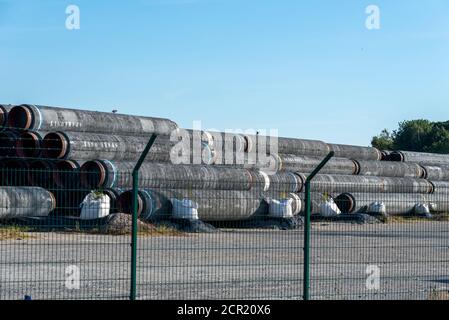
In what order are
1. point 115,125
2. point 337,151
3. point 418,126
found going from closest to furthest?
point 115,125, point 337,151, point 418,126

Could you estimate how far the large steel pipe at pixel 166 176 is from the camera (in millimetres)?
25875

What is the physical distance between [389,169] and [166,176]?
1810 centimetres

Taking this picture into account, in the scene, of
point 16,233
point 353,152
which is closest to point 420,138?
point 353,152

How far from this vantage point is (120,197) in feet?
81.5

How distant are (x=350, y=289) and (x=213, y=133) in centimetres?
1960

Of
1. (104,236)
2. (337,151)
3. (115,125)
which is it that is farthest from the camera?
(337,151)

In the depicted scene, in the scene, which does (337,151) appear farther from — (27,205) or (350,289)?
(350,289)

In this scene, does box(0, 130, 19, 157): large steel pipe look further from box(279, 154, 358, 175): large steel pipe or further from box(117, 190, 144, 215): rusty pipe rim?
box(279, 154, 358, 175): large steel pipe

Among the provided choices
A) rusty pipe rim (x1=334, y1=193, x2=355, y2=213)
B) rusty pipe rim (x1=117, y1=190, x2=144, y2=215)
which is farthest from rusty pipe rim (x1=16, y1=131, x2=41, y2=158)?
rusty pipe rim (x1=334, y1=193, x2=355, y2=213)

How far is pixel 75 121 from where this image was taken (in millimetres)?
28234

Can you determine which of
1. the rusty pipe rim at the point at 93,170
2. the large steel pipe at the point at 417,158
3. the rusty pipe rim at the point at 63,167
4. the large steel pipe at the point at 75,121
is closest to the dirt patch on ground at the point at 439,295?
the rusty pipe rim at the point at 93,170

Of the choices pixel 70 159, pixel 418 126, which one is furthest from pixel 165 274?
pixel 418 126

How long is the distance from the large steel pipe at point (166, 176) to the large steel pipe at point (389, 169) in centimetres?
1152

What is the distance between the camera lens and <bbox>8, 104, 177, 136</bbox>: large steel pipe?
27.1m
